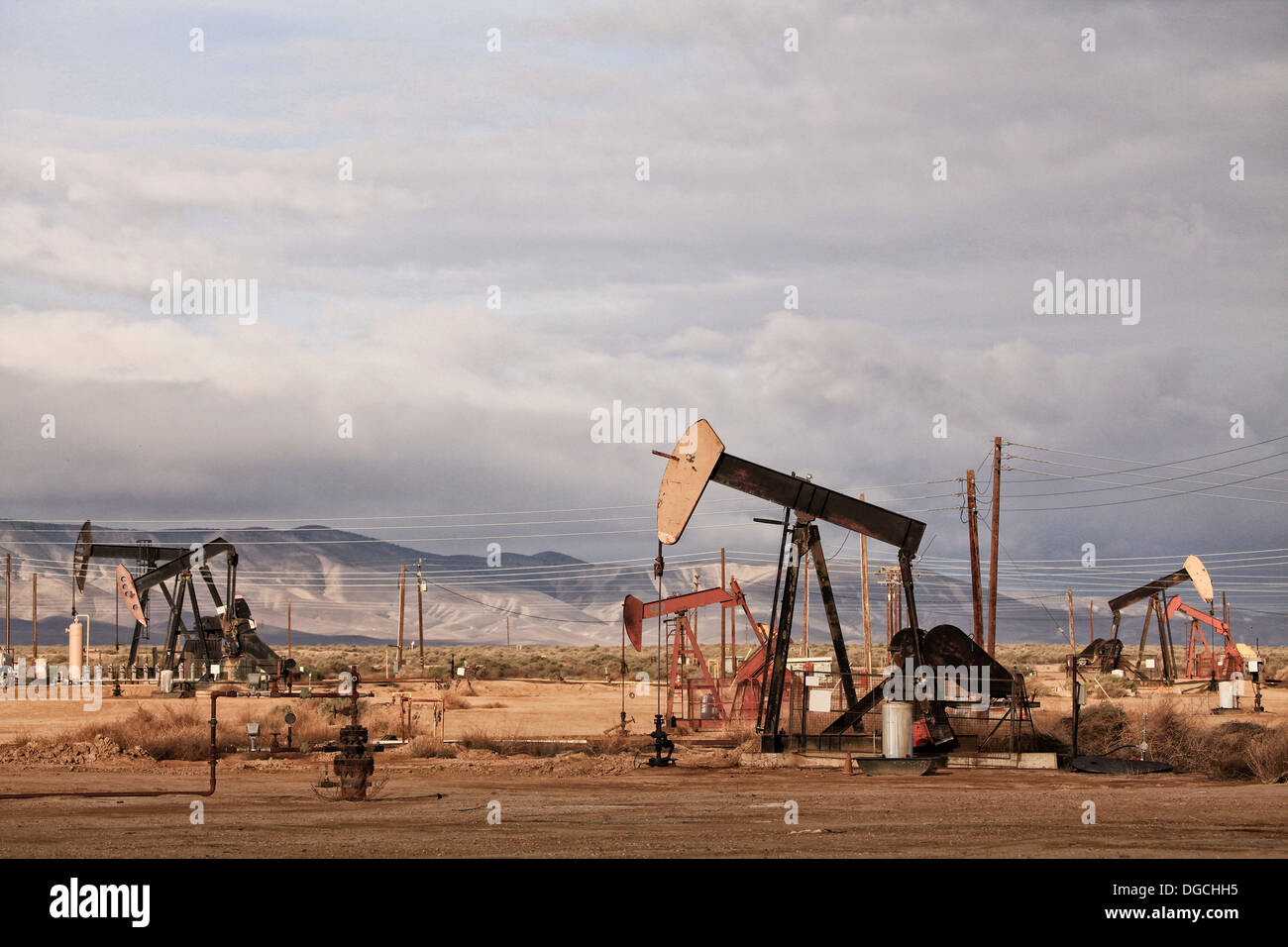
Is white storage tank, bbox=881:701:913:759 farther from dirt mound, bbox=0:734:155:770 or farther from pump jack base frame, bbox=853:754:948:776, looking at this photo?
dirt mound, bbox=0:734:155:770

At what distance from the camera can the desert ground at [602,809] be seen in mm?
11422

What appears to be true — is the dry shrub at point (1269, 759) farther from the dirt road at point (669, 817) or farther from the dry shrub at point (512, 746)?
the dry shrub at point (512, 746)

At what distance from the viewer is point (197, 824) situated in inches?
514

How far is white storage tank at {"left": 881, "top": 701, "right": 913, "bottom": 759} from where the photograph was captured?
1855 centimetres

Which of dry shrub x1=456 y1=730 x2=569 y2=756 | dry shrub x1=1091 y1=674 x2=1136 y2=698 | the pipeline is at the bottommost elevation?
dry shrub x1=1091 y1=674 x2=1136 y2=698

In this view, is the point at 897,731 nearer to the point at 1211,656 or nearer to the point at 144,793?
the point at 144,793

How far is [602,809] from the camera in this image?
14344 mm

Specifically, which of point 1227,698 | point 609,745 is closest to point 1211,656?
point 1227,698

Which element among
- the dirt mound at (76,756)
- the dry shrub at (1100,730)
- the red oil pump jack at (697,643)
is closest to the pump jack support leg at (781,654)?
the red oil pump jack at (697,643)

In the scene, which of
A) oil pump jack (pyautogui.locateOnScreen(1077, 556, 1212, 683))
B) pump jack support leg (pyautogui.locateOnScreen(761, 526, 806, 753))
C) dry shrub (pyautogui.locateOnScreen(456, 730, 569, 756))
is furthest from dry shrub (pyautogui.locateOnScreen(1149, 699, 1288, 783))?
oil pump jack (pyautogui.locateOnScreen(1077, 556, 1212, 683))

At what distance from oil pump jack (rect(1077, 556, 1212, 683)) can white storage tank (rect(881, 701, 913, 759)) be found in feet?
81.9

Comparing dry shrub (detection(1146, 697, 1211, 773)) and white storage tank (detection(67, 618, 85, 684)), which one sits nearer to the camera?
dry shrub (detection(1146, 697, 1211, 773))

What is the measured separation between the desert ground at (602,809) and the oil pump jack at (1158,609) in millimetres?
19997
